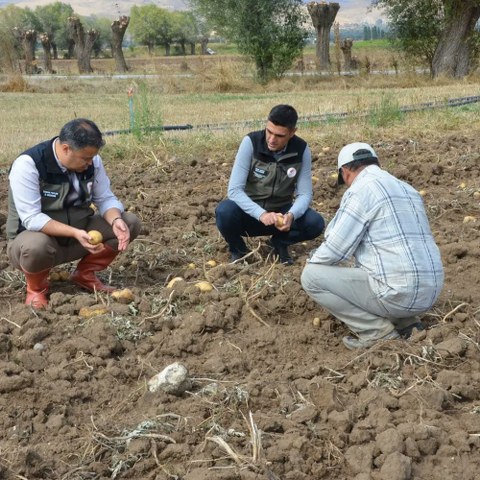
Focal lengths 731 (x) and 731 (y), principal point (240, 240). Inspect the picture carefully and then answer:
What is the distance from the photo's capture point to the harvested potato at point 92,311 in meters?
4.07

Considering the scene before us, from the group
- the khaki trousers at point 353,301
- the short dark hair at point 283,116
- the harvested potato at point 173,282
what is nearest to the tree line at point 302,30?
the short dark hair at point 283,116

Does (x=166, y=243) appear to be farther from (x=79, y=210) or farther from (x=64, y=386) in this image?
(x=64, y=386)

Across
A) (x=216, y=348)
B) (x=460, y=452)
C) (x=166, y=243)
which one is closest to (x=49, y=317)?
(x=216, y=348)

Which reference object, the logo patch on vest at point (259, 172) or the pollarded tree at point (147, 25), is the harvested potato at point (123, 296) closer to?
the logo patch on vest at point (259, 172)

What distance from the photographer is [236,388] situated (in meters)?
3.19

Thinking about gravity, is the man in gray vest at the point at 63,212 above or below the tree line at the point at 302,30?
below

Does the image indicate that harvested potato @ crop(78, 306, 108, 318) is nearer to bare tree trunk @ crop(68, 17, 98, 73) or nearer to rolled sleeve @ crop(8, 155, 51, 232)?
rolled sleeve @ crop(8, 155, 51, 232)

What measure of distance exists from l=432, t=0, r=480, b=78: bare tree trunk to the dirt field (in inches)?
819

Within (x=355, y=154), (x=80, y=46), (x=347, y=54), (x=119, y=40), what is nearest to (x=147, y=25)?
(x=80, y=46)

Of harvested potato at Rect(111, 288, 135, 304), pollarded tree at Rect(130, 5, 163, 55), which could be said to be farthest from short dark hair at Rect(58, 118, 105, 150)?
pollarded tree at Rect(130, 5, 163, 55)

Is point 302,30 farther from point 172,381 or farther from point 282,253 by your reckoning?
point 172,381

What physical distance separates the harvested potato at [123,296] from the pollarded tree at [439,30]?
70.6 feet

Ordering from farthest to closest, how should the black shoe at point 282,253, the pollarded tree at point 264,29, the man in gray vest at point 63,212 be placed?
the pollarded tree at point 264,29
the black shoe at point 282,253
the man in gray vest at point 63,212

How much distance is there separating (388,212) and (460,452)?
1184 mm
